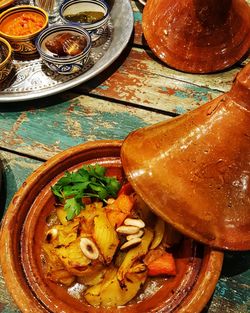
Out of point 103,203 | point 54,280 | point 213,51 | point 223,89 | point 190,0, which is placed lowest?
point 54,280

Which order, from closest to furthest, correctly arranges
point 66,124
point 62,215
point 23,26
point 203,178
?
1. point 203,178
2. point 62,215
3. point 66,124
4. point 23,26

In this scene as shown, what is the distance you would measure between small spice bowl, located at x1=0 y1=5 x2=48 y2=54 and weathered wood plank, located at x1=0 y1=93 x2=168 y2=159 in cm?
32

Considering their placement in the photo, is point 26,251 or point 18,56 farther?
point 18,56

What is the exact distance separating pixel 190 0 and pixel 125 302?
4.05 feet

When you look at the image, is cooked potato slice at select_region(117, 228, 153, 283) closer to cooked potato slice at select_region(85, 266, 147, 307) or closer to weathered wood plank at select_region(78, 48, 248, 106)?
cooked potato slice at select_region(85, 266, 147, 307)

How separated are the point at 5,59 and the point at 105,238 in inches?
39.7

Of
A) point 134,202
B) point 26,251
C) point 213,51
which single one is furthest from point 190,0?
point 26,251

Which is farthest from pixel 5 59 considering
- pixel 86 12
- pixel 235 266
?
pixel 235 266

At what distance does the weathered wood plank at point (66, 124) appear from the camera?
1540 mm

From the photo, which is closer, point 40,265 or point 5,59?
point 40,265

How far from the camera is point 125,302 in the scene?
3.47ft

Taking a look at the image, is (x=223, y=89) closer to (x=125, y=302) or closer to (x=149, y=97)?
(x=149, y=97)

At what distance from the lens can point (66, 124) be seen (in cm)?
160

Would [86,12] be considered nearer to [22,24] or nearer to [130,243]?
[22,24]
